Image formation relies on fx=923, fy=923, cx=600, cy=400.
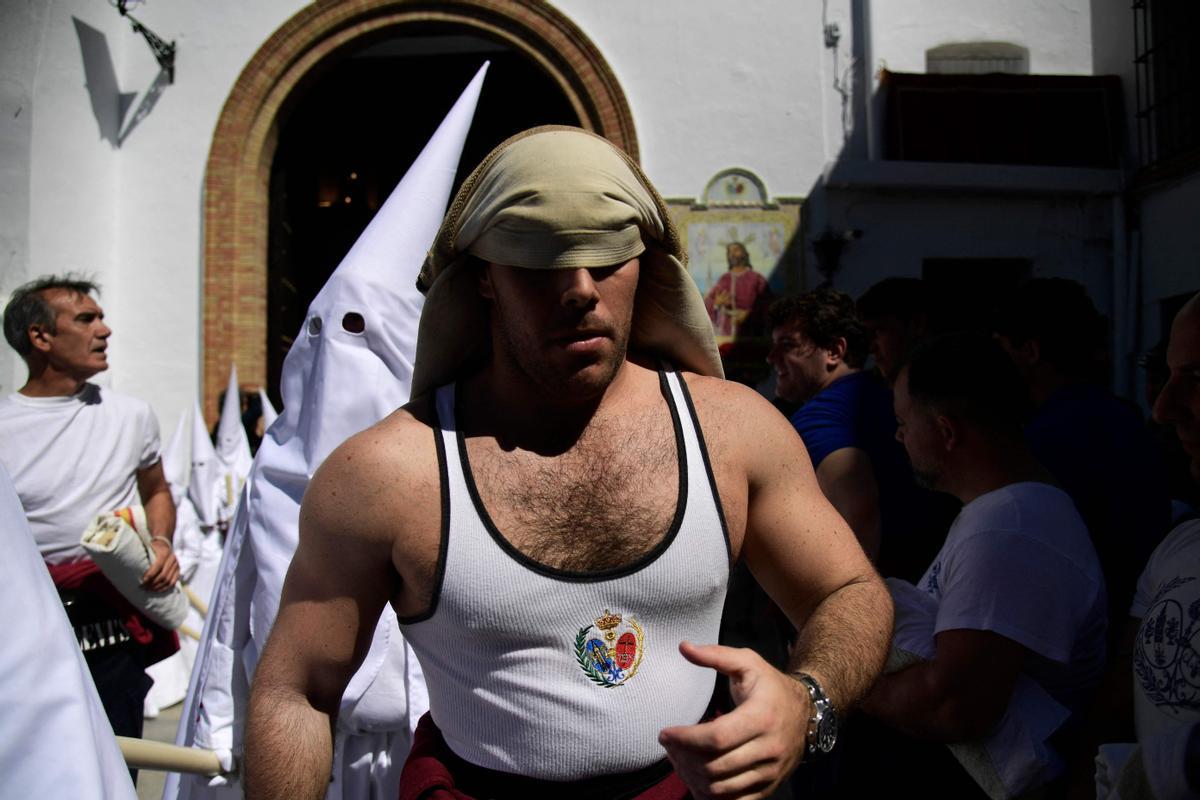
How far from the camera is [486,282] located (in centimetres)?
174

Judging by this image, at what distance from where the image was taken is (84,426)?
334 cm

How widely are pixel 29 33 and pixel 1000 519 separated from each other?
27.3ft

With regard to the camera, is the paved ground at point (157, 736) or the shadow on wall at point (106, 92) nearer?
the paved ground at point (157, 736)

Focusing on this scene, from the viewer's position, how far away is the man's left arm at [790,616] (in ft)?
4.02

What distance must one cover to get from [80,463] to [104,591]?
1.62 ft

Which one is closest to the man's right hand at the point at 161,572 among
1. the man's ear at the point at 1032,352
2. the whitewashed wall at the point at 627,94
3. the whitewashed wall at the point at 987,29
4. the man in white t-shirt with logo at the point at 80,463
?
the man in white t-shirt with logo at the point at 80,463

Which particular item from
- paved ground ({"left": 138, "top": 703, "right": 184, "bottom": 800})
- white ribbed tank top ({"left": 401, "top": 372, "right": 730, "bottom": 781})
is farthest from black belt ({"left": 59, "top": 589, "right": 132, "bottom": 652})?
white ribbed tank top ({"left": 401, "top": 372, "right": 730, "bottom": 781})

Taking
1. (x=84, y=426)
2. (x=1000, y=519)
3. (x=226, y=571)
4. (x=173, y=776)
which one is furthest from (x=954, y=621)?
(x=84, y=426)

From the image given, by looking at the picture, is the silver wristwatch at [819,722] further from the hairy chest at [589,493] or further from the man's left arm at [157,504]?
the man's left arm at [157,504]

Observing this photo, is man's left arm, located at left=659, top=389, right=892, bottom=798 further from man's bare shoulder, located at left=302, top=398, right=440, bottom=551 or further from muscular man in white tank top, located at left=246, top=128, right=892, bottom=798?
man's bare shoulder, located at left=302, top=398, right=440, bottom=551

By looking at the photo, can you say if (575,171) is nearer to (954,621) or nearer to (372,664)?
(954,621)

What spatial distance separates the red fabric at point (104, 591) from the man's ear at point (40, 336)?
0.80 m

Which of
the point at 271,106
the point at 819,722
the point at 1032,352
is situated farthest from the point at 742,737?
the point at 271,106

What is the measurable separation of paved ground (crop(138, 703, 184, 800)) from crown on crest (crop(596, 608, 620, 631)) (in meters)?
3.12
